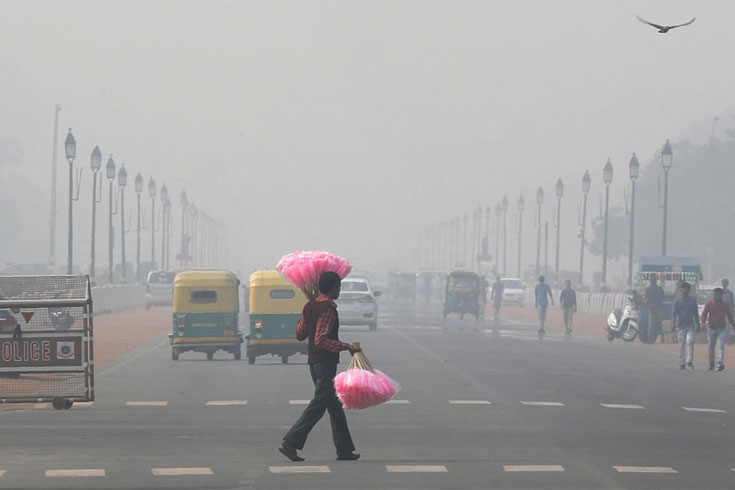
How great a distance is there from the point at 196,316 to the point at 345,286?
18.4 metres

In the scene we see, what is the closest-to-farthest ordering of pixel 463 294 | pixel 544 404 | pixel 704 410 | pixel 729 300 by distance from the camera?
pixel 704 410
pixel 544 404
pixel 729 300
pixel 463 294

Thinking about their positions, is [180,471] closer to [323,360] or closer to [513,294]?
[323,360]

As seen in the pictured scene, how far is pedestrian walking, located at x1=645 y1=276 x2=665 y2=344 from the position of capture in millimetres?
45625

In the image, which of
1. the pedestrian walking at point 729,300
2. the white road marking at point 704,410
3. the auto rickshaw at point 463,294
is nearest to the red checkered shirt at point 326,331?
the white road marking at point 704,410

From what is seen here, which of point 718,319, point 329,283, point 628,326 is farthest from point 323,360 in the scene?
point 628,326

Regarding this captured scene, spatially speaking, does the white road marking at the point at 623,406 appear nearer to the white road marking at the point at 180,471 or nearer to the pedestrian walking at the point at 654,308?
the white road marking at the point at 180,471

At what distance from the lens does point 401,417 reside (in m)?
20.1

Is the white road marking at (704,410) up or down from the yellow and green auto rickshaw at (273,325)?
down

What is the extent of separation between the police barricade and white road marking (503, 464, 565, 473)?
22.2 ft

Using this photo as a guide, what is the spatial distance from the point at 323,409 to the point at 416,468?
3.39 ft

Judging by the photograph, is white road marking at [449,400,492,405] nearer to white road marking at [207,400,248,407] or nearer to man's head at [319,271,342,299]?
white road marking at [207,400,248,407]

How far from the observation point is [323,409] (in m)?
15.0

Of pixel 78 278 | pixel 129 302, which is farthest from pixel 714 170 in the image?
pixel 78 278

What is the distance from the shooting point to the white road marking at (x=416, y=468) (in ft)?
47.3
